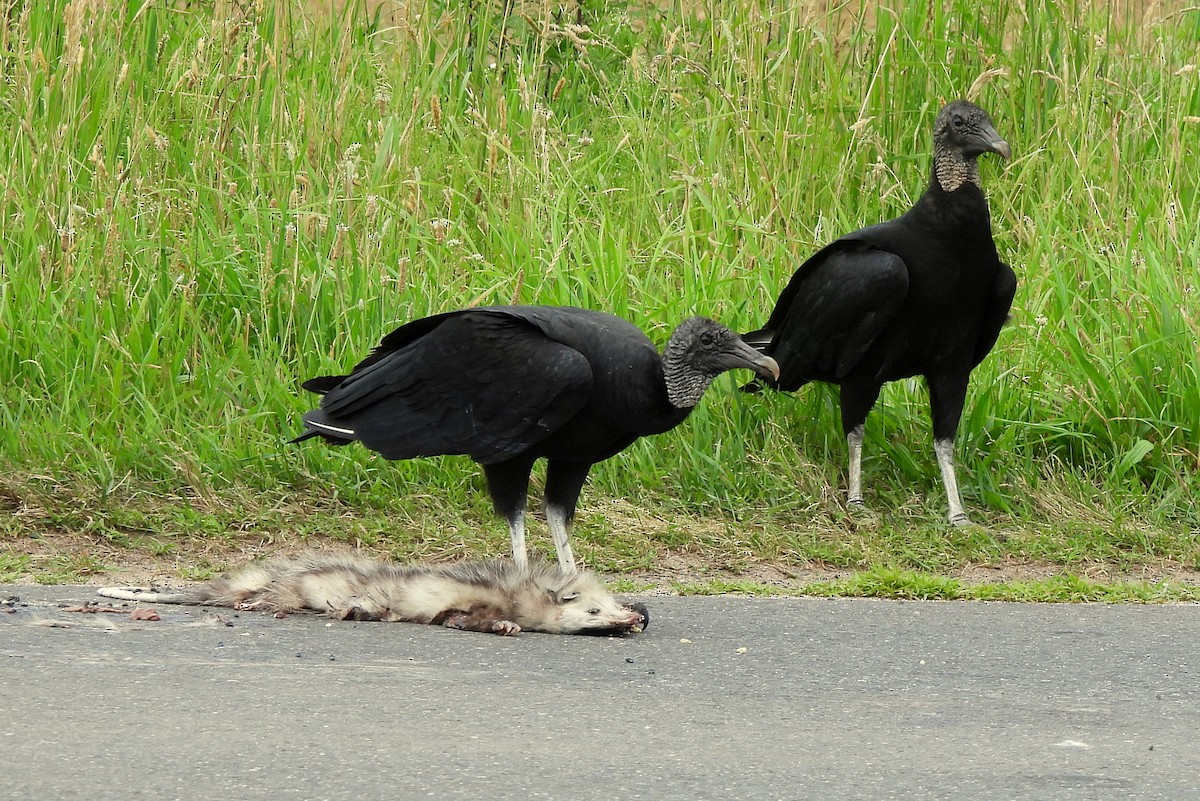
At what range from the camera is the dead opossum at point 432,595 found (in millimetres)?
4027

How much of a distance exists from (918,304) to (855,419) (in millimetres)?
429

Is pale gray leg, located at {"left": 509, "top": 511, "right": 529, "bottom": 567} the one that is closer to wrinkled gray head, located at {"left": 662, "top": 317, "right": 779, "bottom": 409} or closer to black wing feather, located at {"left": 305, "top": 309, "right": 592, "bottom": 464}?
black wing feather, located at {"left": 305, "top": 309, "right": 592, "bottom": 464}

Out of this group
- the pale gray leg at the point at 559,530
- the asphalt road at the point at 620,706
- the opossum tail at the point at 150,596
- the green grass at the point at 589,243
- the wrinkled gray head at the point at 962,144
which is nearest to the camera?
the asphalt road at the point at 620,706

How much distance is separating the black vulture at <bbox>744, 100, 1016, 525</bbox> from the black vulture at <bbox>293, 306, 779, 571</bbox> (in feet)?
3.48

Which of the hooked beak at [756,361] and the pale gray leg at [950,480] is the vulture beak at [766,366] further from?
the pale gray leg at [950,480]

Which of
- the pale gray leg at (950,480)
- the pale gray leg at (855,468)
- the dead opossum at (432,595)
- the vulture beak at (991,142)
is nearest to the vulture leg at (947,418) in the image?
the pale gray leg at (950,480)

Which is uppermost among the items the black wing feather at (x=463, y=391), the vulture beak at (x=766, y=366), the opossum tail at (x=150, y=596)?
the vulture beak at (x=766, y=366)

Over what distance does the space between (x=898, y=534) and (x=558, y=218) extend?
1.87 m

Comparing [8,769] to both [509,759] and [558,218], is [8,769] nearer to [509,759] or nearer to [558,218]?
[509,759]

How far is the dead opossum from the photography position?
4.03m

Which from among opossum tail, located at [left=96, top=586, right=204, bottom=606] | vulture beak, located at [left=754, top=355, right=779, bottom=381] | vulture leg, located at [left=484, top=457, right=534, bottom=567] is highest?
vulture beak, located at [left=754, top=355, right=779, bottom=381]

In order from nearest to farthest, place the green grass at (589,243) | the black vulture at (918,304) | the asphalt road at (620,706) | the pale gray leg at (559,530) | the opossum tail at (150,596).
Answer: the asphalt road at (620,706) < the opossum tail at (150,596) < the pale gray leg at (559,530) < the green grass at (589,243) < the black vulture at (918,304)

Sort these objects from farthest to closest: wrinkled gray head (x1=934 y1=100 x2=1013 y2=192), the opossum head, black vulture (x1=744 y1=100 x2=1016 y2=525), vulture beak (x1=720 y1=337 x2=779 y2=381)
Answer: wrinkled gray head (x1=934 y1=100 x2=1013 y2=192) < black vulture (x1=744 y1=100 x2=1016 y2=525) < vulture beak (x1=720 y1=337 x2=779 y2=381) < the opossum head

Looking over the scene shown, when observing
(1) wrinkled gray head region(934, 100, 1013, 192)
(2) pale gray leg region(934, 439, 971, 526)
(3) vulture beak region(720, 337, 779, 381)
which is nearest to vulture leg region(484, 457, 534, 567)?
(3) vulture beak region(720, 337, 779, 381)
